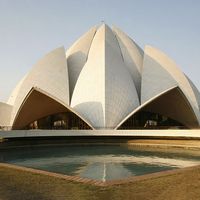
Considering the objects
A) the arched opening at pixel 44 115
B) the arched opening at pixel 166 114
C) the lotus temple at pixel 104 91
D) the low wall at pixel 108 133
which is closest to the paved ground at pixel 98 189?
the low wall at pixel 108 133

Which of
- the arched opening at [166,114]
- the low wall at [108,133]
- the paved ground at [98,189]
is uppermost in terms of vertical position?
the arched opening at [166,114]

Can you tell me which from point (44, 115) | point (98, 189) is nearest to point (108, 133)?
point (44, 115)

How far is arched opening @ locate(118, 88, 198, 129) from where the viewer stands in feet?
76.6

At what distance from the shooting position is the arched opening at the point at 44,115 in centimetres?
2336

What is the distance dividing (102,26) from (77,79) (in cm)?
676

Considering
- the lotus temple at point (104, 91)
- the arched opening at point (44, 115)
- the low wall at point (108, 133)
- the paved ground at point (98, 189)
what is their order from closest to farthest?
1. the paved ground at point (98, 189)
2. the low wall at point (108, 133)
3. the lotus temple at point (104, 91)
4. the arched opening at point (44, 115)

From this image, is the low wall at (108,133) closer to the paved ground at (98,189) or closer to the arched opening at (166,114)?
the arched opening at (166,114)

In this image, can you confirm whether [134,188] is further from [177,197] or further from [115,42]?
[115,42]

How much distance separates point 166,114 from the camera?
27922 millimetres

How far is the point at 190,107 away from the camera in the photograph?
23.2 m

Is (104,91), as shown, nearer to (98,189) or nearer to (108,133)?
(108,133)

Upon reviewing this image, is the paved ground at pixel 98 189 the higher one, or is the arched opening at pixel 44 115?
the arched opening at pixel 44 115

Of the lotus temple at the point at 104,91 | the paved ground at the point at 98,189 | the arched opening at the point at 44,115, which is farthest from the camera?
the arched opening at the point at 44,115

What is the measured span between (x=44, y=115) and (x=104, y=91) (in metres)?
8.44
